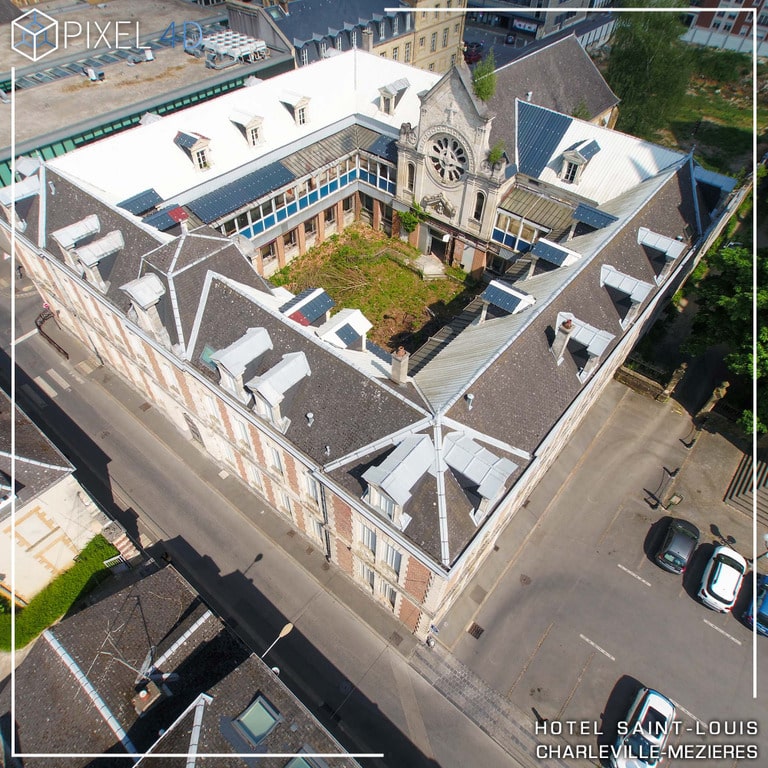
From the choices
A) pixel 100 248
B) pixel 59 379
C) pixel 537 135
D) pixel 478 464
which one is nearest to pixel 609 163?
pixel 537 135

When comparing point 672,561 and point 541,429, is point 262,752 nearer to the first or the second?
point 541,429

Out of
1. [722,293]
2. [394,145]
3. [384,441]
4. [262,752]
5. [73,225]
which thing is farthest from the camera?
[394,145]

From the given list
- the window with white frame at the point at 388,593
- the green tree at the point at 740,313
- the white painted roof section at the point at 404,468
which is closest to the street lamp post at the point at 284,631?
the window with white frame at the point at 388,593

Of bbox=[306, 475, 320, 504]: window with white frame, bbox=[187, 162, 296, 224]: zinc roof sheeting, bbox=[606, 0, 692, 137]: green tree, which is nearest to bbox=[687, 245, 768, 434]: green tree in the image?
bbox=[306, 475, 320, 504]: window with white frame

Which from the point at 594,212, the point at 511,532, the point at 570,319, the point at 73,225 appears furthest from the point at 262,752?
the point at 594,212

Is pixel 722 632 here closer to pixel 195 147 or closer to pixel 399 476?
pixel 399 476

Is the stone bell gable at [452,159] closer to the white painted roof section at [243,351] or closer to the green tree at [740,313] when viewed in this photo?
the green tree at [740,313]
